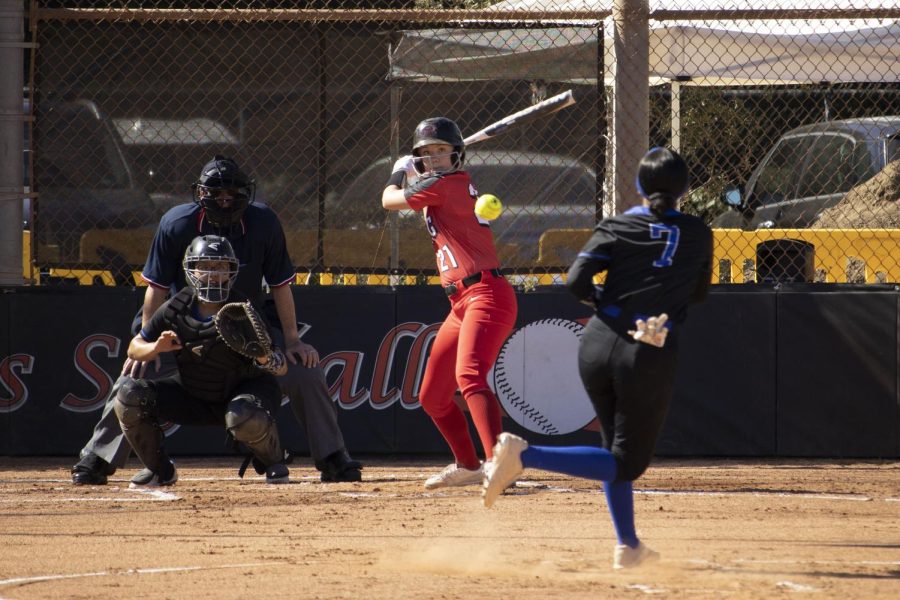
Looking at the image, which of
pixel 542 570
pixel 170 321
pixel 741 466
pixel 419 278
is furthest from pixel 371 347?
pixel 542 570

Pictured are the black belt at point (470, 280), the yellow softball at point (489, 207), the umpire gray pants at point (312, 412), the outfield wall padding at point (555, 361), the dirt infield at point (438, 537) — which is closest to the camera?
the dirt infield at point (438, 537)

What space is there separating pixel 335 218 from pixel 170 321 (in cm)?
180

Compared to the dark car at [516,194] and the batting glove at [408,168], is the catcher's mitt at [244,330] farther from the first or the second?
the dark car at [516,194]

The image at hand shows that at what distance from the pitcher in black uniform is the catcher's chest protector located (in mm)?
2208

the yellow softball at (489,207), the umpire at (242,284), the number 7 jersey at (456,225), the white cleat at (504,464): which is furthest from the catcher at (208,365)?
the white cleat at (504,464)

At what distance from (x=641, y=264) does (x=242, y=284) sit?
9.18 ft

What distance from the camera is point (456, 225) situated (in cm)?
639

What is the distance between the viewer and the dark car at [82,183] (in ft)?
25.7

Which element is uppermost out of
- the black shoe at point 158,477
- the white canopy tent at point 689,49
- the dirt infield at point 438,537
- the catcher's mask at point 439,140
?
the white canopy tent at point 689,49

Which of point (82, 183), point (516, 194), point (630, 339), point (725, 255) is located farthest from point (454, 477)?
point (725, 255)

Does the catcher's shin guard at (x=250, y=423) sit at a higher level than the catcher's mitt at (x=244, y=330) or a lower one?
lower

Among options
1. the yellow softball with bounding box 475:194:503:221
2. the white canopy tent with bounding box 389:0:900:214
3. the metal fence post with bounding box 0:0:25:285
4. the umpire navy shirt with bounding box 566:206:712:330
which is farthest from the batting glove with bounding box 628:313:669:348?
the metal fence post with bounding box 0:0:25:285

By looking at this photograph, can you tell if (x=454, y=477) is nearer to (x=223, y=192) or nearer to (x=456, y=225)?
(x=456, y=225)

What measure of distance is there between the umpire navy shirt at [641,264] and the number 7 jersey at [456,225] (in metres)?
1.78
